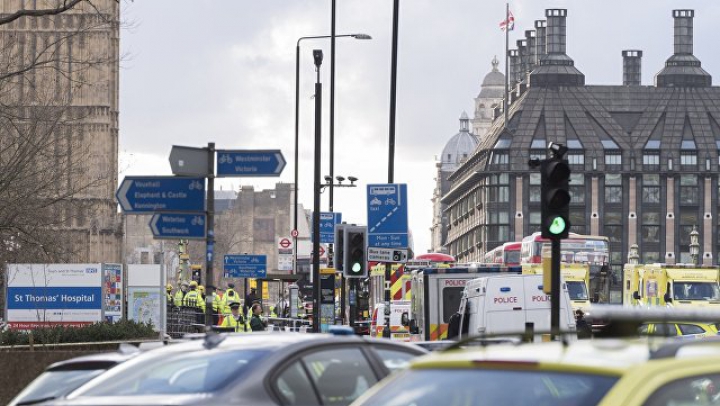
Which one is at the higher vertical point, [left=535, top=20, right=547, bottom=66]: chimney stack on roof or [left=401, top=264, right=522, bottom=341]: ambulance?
[left=535, top=20, right=547, bottom=66]: chimney stack on roof

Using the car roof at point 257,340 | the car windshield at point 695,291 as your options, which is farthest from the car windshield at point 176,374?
the car windshield at point 695,291

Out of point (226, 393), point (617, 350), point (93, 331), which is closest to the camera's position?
point (617, 350)

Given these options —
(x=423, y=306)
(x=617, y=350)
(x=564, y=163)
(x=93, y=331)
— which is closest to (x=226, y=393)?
(x=617, y=350)

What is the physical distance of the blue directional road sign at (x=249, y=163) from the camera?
19.4 metres

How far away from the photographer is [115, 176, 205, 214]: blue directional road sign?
19391mm

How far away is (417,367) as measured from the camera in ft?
24.0

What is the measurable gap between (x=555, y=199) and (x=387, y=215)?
1409cm

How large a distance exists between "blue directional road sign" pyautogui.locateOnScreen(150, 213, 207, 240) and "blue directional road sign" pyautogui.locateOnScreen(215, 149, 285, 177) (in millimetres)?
536

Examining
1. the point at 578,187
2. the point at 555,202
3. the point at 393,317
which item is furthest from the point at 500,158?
the point at 555,202

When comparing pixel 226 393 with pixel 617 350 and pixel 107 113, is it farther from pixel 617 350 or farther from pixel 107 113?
pixel 107 113

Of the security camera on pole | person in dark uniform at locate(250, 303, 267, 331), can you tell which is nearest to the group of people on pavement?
person in dark uniform at locate(250, 303, 267, 331)

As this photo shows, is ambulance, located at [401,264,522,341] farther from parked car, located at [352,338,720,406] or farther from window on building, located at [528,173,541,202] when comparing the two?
window on building, located at [528,173,541,202]

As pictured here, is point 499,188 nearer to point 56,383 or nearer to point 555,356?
point 56,383

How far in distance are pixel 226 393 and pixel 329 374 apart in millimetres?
912
